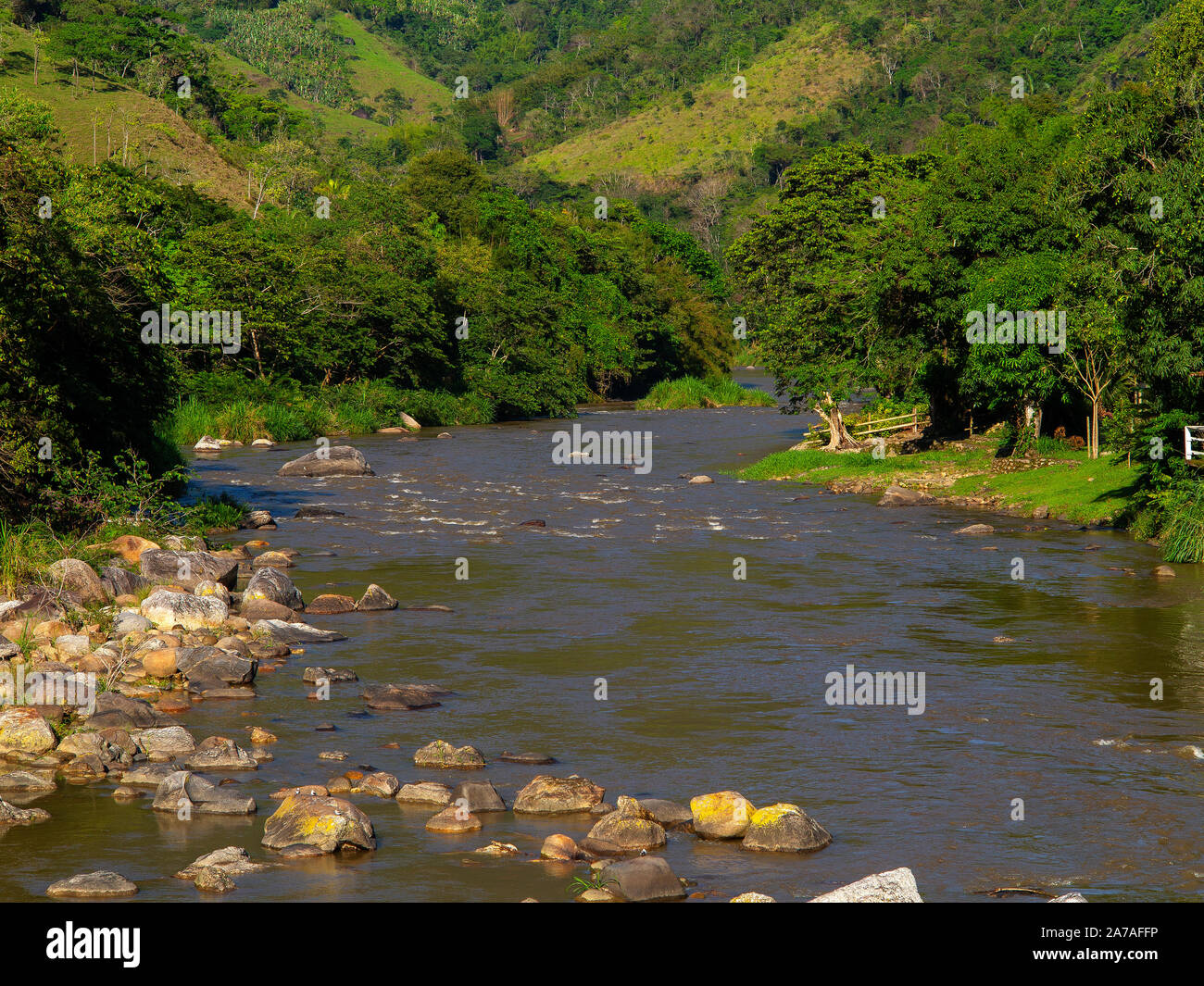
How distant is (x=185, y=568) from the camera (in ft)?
86.5

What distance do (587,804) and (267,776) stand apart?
4.24 m

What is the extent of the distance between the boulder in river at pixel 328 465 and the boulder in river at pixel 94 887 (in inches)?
1535

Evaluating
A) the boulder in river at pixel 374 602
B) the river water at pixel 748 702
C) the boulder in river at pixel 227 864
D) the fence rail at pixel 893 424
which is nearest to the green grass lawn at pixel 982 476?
the river water at pixel 748 702

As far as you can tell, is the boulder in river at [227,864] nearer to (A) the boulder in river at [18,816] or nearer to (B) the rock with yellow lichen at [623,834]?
(A) the boulder in river at [18,816]

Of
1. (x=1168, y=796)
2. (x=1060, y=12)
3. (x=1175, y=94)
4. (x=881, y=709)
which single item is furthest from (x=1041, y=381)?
(x=1060, y=12)

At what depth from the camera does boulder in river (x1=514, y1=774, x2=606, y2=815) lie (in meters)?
15.2

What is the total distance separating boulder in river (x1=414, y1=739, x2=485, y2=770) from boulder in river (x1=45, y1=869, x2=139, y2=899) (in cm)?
504

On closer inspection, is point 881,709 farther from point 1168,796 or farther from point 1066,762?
point 1168,796

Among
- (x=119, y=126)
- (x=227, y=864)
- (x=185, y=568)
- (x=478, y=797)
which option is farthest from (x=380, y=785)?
(x=119, y=126)

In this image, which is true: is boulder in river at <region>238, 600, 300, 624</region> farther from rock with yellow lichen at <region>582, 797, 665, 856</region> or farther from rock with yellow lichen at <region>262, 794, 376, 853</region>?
rock with yellow lichen at <region>582, 797, 665, 856</region>

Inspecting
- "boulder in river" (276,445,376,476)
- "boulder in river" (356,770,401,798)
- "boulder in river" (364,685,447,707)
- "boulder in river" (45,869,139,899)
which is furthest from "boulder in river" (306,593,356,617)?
"boulder in river" (276,445,376,476)

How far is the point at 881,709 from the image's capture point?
2039 centimetres

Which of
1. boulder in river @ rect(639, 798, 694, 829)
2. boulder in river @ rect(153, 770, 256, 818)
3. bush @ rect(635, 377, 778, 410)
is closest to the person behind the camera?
boulder in river @ rect(639, 798, 694, 829)

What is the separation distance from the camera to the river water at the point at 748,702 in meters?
13.7
